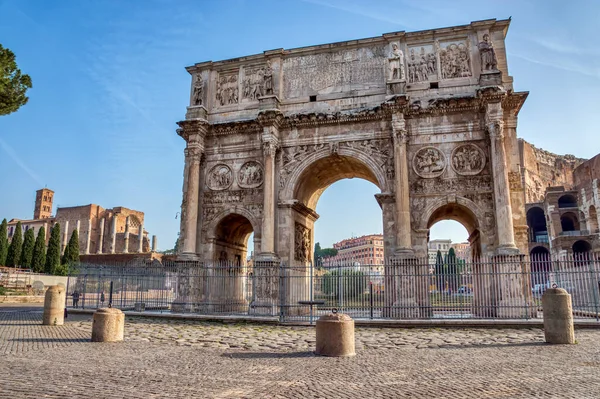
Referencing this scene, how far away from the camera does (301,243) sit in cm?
1906

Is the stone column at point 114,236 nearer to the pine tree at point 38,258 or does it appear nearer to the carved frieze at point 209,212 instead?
the pine tree at point 38,258

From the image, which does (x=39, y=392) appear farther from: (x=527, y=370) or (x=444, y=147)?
Result: (x=444, y=147)

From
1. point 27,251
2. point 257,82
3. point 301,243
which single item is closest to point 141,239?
point 27,251

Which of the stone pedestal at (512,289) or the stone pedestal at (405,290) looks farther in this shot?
the stone pedestal at (405,290)

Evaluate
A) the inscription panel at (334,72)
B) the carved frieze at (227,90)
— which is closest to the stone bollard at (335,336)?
the inscription panel at (334,72)

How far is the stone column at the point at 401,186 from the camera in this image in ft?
51.7

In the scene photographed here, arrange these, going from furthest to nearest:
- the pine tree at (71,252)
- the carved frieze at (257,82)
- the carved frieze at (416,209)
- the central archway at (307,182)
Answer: the pine tree at (71,252)
the carved frieze at (257,82)
the central archway at (307,182)
the carved frieze at (416,209)

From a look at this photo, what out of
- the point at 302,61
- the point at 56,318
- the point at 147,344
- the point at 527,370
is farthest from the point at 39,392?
the point at 302,61

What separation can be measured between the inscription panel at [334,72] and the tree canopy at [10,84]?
959 centimetres

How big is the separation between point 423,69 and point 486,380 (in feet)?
47.7

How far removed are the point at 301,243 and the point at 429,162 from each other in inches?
244

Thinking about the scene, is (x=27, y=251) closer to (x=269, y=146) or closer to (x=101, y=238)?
(x=101, y=238)

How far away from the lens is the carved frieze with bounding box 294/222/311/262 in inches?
730

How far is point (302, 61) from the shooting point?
19266 millimetres
